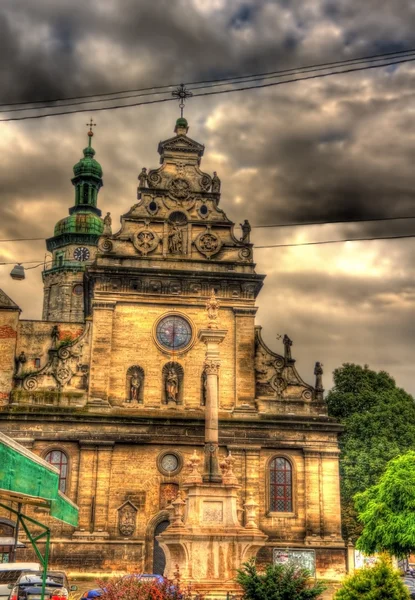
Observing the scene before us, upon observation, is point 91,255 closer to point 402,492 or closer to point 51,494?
point 402,492

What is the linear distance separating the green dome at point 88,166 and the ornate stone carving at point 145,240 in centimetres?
2469

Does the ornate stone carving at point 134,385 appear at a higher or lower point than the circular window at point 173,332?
lower

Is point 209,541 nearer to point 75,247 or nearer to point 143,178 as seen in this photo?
point 143,178

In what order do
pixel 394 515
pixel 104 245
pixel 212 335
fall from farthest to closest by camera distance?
pixel 104 245
pixel 394 515
pixel 212 335

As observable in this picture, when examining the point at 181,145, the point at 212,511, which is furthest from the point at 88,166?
the point at 212,511

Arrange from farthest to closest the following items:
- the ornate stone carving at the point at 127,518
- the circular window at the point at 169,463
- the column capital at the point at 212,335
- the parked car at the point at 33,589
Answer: the circular window at the point at 169,463 < the ornate stone carving at the point at 127,518 < the column capital at the point at 212,335 < the parked car at the point at 33,589

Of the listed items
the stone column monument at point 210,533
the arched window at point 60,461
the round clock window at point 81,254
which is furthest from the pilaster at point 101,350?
the round clock window at point 81,254

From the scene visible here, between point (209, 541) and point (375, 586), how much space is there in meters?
7.48

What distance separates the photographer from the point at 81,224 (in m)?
56.5

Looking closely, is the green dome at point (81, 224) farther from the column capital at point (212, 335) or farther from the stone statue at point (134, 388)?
the column capital at point (212, 335)

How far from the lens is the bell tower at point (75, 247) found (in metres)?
53.5

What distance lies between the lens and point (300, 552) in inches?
1232

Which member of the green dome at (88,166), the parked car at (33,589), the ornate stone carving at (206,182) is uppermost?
the green dome at (88,166)

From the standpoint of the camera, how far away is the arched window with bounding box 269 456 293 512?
32.2 m
